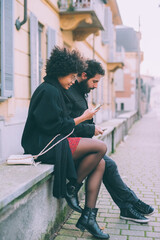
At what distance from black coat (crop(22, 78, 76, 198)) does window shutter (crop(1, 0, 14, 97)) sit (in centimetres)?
262

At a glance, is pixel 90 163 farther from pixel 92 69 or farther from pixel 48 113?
pixel 92 69

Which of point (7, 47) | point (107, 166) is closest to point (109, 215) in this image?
point (107, 166)

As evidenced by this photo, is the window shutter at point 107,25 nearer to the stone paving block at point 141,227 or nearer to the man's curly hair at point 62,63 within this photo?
the man's curly hair at point 62,63

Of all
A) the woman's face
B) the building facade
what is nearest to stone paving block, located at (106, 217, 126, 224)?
the woman's face

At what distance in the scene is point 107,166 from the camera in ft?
11.8

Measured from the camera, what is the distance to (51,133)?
120 inches

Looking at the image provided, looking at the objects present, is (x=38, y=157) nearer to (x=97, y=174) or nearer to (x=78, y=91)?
(x=97, y=174)

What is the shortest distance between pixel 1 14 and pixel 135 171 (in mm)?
3826

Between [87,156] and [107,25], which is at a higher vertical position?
[107,25]

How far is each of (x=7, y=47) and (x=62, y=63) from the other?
8.92 ft

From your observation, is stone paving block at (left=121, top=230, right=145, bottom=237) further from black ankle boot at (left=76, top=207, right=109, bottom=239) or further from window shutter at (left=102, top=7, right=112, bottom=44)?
window shutter at (left=102, top=7, right=112, bottom=44)

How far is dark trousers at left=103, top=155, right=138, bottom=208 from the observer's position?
11.9ft

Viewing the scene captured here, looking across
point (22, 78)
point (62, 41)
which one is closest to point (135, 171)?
point (22, 78)

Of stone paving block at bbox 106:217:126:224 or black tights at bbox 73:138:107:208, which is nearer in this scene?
black tights at bbox 73:138:107:208
